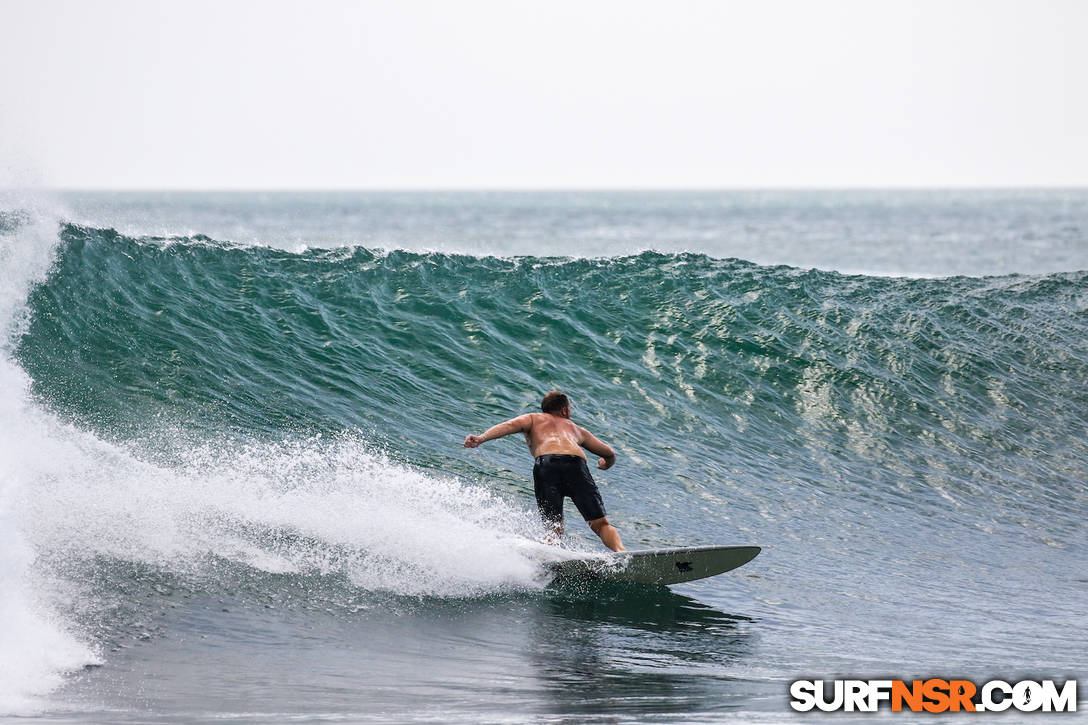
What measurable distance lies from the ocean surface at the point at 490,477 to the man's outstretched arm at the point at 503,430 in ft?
1.91

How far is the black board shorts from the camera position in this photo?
8125 millimetres

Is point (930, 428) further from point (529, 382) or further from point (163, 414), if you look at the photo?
point (163, 414)

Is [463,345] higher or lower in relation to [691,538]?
higher

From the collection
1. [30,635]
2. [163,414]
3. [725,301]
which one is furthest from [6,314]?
[725,301]

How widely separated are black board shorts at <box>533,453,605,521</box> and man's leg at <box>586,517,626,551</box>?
1.7 inches

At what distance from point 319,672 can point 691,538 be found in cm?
417

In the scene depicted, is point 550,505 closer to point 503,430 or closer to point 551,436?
point 551,436

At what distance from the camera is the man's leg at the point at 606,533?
794 cm

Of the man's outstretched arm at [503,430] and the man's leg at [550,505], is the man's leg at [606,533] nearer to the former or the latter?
the man's leg at [550,505]

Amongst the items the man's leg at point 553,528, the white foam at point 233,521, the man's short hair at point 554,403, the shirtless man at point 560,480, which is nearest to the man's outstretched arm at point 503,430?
the shirtless man at point 560,480

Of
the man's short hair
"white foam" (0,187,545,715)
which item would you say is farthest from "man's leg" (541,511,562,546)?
the man's short hair

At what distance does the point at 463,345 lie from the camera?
14.4 m

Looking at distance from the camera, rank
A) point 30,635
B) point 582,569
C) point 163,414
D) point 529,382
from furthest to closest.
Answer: point 529,382, point 163,414, point 582,569, point 30,635

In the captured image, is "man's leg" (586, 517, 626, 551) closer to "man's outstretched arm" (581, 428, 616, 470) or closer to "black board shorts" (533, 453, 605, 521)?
"black board shorts" (533, 453, 605, 521)
